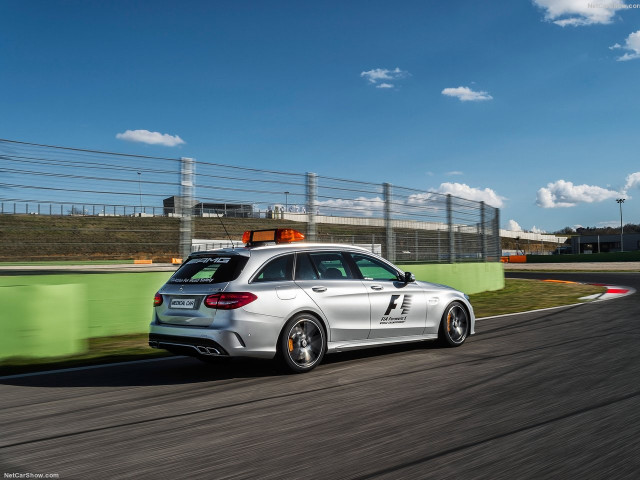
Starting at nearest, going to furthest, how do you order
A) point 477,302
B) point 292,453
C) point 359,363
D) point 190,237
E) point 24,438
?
point 292,453, point 24,438, point 359,363, point 190,237, point 477,302

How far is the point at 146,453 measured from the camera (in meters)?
3.75

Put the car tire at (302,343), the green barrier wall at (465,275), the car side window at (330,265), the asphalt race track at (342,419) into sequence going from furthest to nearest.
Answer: the green barrier wall at (465,275) → the car side window at (330,265) → the car tire at (302,343) → the asphalt race track at (342,419)

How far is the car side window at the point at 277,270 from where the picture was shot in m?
6.38

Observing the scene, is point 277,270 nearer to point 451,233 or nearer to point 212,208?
point 212,208

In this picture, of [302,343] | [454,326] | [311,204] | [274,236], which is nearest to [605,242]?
[311,204]

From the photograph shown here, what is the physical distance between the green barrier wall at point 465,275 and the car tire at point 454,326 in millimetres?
6679

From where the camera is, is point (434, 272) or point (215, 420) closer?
point (215, 420)

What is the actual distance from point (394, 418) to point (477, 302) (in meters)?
12.0

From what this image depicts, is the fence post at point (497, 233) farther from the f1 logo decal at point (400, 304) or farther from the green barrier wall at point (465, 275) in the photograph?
the f1 logo decal at point (400, 304)

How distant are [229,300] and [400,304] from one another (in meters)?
2.51

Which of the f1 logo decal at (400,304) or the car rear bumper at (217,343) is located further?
the f1 logo decal at (400,304)

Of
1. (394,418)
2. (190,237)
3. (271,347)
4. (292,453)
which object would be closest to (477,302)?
(190,237)

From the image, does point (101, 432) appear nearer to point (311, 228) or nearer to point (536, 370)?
point (536, 370)

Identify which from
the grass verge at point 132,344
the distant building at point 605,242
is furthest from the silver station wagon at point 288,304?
the distant building at point 605,242
